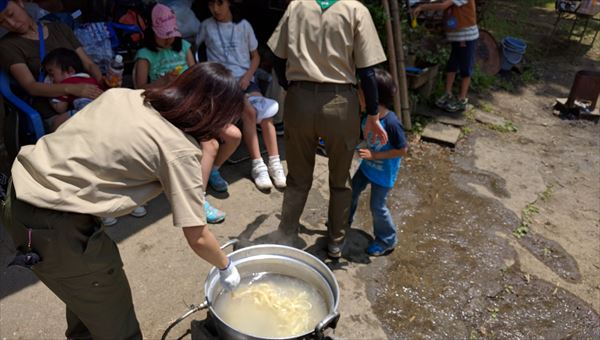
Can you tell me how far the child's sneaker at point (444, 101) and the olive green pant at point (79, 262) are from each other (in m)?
5.42

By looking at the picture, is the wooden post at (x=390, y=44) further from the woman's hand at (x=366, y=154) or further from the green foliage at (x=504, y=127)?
the woman's hand at (x=366, y=154)

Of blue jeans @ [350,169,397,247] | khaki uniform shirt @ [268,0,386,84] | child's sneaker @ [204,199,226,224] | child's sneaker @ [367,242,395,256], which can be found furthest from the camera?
child's sneaker @ [204,199,226,224]

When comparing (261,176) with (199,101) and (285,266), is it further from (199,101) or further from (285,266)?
(199,101)

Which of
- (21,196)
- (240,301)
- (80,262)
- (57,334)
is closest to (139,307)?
(57,334)

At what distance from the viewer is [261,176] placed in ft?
14.2

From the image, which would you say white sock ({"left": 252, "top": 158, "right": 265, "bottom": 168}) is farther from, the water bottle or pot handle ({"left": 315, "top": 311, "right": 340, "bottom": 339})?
pot handle ({"left": 315, "top": 311, "right": 340, "bottom": 339})

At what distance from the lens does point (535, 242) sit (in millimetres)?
4008

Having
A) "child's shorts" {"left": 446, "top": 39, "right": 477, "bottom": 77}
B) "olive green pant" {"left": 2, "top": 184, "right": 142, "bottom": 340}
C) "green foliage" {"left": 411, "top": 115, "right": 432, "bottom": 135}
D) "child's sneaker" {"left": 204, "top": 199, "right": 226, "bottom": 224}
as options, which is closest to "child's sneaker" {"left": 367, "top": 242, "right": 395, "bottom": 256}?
→ "child's sneaker" {"left": 204, "top": 199, "right": 226, "bottom": 224}

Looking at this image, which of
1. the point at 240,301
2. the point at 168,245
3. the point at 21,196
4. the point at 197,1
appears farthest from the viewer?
the point at 197,1

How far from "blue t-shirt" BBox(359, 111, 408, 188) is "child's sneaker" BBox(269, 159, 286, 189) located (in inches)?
44.0

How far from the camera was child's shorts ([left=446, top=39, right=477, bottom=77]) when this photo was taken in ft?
20.5

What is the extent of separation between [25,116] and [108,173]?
7.25 feet

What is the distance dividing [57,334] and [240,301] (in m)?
1.25

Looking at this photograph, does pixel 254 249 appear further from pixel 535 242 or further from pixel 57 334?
pixel 535 242
